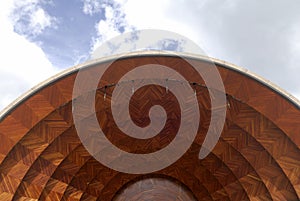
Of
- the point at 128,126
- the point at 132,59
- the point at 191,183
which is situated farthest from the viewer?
the point at 191,183

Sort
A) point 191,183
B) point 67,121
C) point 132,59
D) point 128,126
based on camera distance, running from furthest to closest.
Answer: point 191,183 < point 128,126 < point 67,121 < point 132,59

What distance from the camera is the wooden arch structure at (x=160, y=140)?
36.1ft

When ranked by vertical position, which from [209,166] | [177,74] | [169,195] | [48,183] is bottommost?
[48,183]

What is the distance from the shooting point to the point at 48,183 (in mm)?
12133

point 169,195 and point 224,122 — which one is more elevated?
point 224,122

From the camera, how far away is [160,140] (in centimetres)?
1324

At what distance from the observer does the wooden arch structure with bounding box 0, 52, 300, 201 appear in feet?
36.1

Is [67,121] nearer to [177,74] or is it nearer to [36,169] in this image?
[36,169]

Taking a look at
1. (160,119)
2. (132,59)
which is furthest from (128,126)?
(132,59)

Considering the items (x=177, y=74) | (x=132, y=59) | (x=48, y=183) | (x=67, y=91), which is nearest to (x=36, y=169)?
(x=48, y=183)

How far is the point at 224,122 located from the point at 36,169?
693 cm

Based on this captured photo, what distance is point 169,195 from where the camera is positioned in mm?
14195

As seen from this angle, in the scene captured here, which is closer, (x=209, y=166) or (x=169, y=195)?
(x=209, y=166)

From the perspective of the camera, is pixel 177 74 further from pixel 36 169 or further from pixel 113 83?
pixel 36 169
